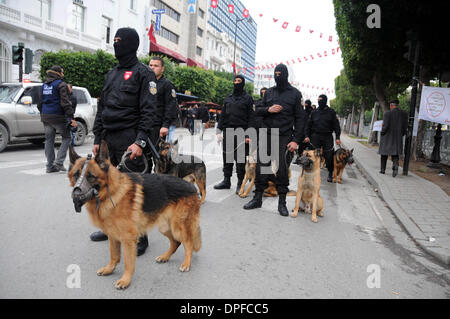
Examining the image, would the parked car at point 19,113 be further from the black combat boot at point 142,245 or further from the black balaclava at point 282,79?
the black combat boot at point 142,245

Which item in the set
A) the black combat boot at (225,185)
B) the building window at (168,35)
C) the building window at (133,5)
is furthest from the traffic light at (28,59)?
the building window at (168,35)

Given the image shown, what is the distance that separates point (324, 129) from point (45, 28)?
22459 mm

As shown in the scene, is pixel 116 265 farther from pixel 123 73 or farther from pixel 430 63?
pixel 430 63

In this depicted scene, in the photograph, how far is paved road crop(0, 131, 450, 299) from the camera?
108 inches

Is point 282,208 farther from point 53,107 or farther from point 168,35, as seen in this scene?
point 168,35

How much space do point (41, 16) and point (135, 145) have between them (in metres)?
25.1

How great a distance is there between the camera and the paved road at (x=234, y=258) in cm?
275

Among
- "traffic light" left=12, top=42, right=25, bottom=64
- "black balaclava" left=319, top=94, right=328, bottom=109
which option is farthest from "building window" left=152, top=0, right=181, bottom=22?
"black balaclava" left=319, top=94, right=328, bottom=109

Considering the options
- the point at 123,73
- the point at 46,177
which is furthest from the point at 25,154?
the point at 123,73

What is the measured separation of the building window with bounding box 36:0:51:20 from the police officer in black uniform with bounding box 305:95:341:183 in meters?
22.4

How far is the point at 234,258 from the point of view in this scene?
340 centimetres

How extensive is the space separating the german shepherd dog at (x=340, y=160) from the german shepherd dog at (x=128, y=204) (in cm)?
649

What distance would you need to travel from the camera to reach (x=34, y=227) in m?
3.94

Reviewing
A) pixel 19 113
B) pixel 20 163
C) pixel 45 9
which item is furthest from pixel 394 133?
pixel 45 9
